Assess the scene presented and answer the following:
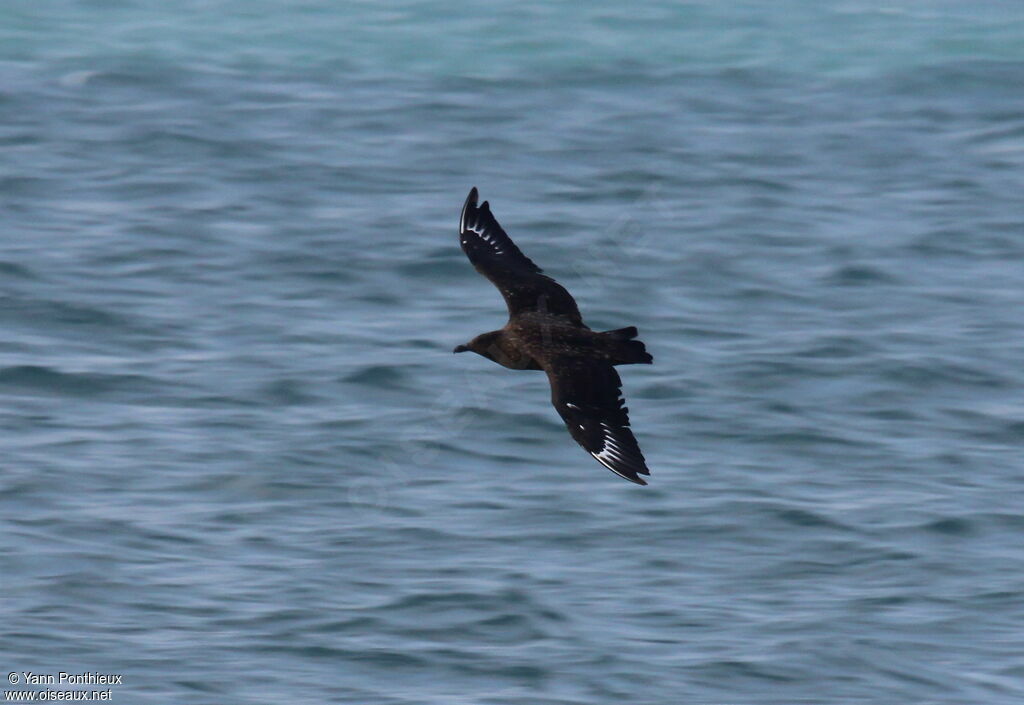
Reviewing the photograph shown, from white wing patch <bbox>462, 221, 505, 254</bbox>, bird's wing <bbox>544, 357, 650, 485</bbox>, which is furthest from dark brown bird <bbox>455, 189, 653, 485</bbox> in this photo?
white wing patch <bbox>462, 221, 505, 254</bbox>

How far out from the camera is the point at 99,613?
10836 mm

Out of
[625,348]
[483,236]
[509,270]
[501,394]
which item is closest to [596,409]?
[625,348]

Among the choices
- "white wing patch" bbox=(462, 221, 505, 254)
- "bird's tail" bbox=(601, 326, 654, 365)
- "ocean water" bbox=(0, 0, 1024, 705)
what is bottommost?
"ocean water" bbox=(0, 0, 1024, 705)

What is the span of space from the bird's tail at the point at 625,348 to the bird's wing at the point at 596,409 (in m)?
0.07

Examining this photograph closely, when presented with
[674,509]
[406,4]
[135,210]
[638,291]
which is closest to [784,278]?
[638,291]

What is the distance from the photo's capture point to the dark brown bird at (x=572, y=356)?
8781mm

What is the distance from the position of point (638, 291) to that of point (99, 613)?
20.1ft

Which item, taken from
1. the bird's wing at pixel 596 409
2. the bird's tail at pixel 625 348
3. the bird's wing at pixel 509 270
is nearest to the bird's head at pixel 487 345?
the bird's wing at pixel 509 270

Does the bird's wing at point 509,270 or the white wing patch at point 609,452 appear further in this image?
the bird's wing at point 509,270

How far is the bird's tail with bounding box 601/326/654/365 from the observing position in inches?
356

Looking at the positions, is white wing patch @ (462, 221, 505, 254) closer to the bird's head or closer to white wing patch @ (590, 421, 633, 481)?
the bird's head

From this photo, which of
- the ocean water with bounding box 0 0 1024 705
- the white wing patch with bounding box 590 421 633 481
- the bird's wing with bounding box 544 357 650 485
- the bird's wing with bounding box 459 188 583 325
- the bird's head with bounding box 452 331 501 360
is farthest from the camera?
the ocean water with bounding box 0 0 1024 705

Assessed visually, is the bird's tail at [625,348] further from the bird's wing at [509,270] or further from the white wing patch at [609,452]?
the bird's wing at [509,270]

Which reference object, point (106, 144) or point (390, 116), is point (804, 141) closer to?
point (390, 116)
